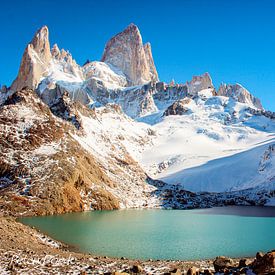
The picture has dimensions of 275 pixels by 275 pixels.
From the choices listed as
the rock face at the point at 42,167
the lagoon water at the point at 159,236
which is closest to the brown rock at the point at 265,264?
the lagoon water at the point at 159,236

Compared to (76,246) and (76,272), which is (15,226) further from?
(76,272)

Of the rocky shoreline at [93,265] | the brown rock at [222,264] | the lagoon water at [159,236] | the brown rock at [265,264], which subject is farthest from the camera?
the lagoon water at [159,236]

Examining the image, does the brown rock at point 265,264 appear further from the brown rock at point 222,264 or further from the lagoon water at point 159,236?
the lagoon water at point 159,236

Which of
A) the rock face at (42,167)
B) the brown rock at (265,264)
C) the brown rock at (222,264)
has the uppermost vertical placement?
the rock face at (42,167)

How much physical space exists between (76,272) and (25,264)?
4377 millimetres

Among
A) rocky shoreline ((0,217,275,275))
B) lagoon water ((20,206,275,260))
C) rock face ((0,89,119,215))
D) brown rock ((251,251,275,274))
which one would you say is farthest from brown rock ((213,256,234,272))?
rock face ((0,89,119,215))

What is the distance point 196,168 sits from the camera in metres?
180

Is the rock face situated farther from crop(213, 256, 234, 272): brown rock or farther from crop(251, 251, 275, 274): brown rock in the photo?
crop(251, 251, 275, 274): brown rock

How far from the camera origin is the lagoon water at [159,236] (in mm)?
46031

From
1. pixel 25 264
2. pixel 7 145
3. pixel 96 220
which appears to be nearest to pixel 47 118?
pixel 7 145

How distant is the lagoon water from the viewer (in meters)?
46.0

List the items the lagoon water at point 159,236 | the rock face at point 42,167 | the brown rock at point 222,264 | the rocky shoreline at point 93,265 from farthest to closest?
the rock face at point 42,167 < the lagoon water at point 159,236 < the brown rock at point 222,264 < the rocky shoreline at point 93,265

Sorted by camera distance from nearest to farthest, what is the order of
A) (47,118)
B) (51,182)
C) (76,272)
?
(76,272)
(51,182)
(47,118)

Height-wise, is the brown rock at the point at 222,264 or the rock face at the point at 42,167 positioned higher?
the rock face at the point at 42,167
